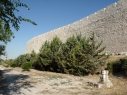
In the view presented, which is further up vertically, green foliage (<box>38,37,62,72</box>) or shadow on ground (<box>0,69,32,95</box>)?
green foliage (<box>38,37,62,72</box>)

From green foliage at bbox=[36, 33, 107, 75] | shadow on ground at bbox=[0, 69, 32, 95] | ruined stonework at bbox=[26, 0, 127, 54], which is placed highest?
ruined stonework at bbox=[26, 0, 127, 54]

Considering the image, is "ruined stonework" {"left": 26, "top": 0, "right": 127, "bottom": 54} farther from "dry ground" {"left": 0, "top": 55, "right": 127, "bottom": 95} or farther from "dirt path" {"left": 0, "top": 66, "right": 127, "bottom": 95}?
"dirt path" {"left": 0, "top": 66, "right": 127, "bottom": 95}

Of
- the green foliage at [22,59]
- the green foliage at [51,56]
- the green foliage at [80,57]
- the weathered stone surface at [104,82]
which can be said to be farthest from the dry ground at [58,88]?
the green foliage at [22,59]

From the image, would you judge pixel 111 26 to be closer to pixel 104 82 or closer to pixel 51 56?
pixel 51 56

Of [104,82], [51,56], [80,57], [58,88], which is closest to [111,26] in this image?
[80,57]

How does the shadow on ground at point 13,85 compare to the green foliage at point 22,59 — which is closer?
the shadow on ground at point 13,85

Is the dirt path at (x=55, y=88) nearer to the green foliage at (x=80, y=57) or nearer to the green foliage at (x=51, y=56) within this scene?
the green foliage at (x=80, y=57)

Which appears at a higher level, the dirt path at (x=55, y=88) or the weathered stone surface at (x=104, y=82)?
the weathered stone surface at (x=104, y=82)

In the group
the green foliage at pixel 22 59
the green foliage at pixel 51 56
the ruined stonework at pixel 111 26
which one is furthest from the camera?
the green foliage at pixel 22 59

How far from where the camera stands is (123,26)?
14117 millimetres

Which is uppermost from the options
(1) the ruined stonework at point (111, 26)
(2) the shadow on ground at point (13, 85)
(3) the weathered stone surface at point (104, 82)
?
(1) the ruined stonework at point (111, 26)

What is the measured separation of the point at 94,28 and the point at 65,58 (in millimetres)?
6005

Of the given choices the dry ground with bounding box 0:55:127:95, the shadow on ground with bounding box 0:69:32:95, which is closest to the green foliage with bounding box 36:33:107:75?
the dry ground with bounding box 0:55:127:95

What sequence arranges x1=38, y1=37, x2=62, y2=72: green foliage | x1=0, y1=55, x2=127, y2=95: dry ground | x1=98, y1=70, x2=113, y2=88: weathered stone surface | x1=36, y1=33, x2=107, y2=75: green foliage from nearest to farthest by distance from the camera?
1. x1=0, y1=55, x2=127, y2=95: dry ground
2. x1=98, y1=70, x2=113, y2=88: weathered stone surface
3. x1=36, y1=33, x2=107, y2=75: green foliage
4. x1=38, y1=37, x2=62, y2=72: green foliage
